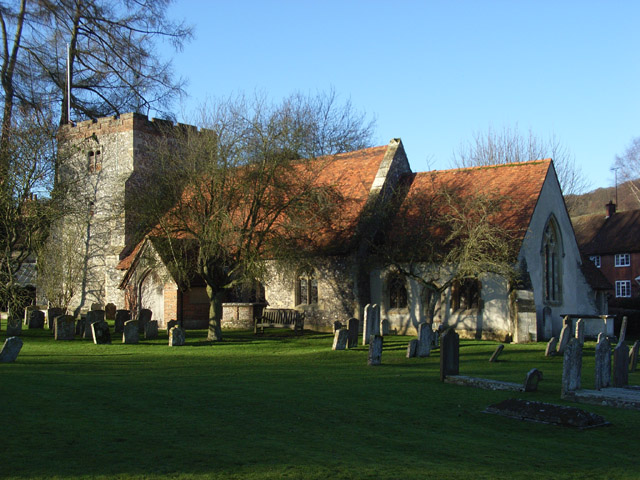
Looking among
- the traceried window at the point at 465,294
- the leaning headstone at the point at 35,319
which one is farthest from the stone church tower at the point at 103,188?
the traceried window at the point at 465,294

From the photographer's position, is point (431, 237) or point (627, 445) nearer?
point (627, 445)

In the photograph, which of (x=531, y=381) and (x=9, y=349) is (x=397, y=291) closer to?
(x=531, y=381)

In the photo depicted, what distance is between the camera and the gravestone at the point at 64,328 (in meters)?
23.7

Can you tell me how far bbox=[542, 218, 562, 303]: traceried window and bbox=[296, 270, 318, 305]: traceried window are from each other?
31.8 ft

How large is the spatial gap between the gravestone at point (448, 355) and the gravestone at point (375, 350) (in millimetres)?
2999

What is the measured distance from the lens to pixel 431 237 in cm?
2552

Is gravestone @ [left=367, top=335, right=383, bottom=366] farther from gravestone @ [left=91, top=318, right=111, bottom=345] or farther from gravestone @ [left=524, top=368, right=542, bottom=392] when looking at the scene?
gravestone @ [left=91, top=318, right=111, bottom=345]

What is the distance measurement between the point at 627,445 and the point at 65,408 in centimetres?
760

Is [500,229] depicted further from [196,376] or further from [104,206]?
[104,206]

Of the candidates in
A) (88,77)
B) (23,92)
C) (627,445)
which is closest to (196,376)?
(627,445)

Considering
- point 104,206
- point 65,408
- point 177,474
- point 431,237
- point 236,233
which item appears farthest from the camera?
point 104,206

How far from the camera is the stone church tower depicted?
121 feet

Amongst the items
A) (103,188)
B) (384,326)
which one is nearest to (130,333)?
(384,326)

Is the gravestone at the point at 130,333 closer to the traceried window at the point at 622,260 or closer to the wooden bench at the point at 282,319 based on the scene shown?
the wooden bench at the point at 282,319
